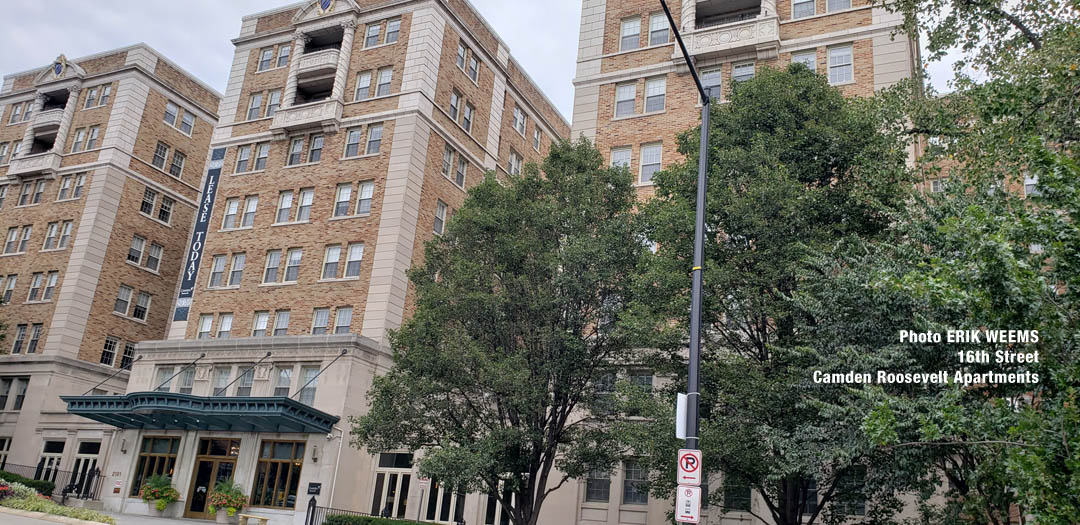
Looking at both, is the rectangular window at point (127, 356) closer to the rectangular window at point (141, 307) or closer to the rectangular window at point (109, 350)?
the rectangular window at point (109, 350)

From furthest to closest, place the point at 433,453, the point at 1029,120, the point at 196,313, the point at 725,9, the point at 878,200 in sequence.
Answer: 1. the point at 196,313
2. the point at 725,9
3. the point at 433,453
4. the point at 878,200
5. the point at 1029,120

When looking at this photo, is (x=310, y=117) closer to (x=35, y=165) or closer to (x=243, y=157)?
(x=243, y=157)

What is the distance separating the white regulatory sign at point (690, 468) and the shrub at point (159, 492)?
3032cm

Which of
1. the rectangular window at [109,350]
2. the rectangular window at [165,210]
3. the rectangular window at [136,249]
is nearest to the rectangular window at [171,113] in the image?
the rectangular window at [165,210]

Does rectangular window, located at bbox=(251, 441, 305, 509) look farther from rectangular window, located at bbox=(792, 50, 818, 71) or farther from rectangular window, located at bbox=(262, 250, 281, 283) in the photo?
rectangular window, located at bbox=(792, 50, 818, 71)

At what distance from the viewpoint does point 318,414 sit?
1271 inches

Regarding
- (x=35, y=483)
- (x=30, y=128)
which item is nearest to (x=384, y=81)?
(x=35, y=483)

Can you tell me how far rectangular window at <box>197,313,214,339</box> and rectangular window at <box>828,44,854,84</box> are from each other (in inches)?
1218

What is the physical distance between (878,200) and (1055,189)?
6.68 metres

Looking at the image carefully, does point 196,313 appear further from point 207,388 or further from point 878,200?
point 878,200

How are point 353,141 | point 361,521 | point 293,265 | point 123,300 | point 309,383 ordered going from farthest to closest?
point 123,300 → point 353,141 → point 293,265 → point 309,383 → point 361,521

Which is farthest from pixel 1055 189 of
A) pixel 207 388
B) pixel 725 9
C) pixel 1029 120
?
pixel 207 388

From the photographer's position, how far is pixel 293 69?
43969mm

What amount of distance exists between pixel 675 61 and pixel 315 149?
19258 mm
